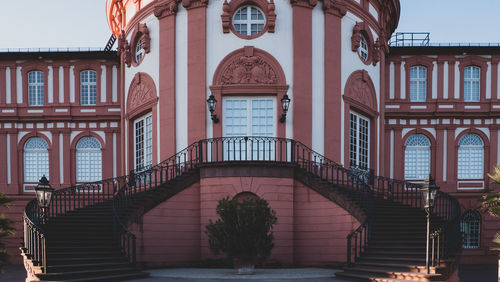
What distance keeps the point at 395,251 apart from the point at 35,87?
17826mm

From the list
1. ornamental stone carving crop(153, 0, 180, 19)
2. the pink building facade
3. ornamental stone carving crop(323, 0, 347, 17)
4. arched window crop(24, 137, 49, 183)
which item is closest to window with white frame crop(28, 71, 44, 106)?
the pink building facade

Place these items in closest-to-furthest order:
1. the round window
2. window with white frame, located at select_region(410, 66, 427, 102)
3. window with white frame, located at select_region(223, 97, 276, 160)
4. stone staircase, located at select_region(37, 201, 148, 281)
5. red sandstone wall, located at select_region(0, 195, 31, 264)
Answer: stone staircase, located at select_region(37, 201, 148, 281) → window with white frame, located at select_region(223, 97, 276, 160) → the round window → red sandstone wall, located at select_region(0, 195, 31, 264) → window with white frame, located at select_region(410, 66, 427, 102)

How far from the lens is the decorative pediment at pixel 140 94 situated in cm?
1919

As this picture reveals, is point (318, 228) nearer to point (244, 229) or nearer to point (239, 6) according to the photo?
point (244, 229)

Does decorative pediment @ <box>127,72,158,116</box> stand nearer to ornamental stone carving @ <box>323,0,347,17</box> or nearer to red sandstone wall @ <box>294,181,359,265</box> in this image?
red sandstone wall @ <box>294,181,359,265</box>

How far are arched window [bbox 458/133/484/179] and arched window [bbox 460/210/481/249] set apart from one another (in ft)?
5.64

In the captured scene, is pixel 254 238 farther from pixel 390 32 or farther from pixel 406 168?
pixel 390 32

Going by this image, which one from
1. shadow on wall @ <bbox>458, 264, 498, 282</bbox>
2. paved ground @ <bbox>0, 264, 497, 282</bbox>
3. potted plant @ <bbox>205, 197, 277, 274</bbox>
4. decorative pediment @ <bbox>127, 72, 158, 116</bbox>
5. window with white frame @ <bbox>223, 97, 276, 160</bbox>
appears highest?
decorative pediment @ <bbox>127, 72, 158, 116</bbox>

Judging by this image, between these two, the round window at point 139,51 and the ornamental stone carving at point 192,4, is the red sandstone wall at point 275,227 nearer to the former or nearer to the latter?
the ornamental stone carving at point 192,4

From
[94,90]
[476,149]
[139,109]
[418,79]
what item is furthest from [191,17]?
[476,149]

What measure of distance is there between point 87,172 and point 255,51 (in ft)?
33.9

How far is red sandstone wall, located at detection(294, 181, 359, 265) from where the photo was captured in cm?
1494

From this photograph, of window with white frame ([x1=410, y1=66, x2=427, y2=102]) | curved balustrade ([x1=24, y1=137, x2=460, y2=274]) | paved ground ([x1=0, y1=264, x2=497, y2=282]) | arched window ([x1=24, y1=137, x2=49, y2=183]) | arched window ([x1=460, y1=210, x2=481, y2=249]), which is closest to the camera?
paved ground ([x1=0, y1=264, x2=497, y2=282])

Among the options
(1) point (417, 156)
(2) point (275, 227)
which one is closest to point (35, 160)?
(2) point (275, 227)
